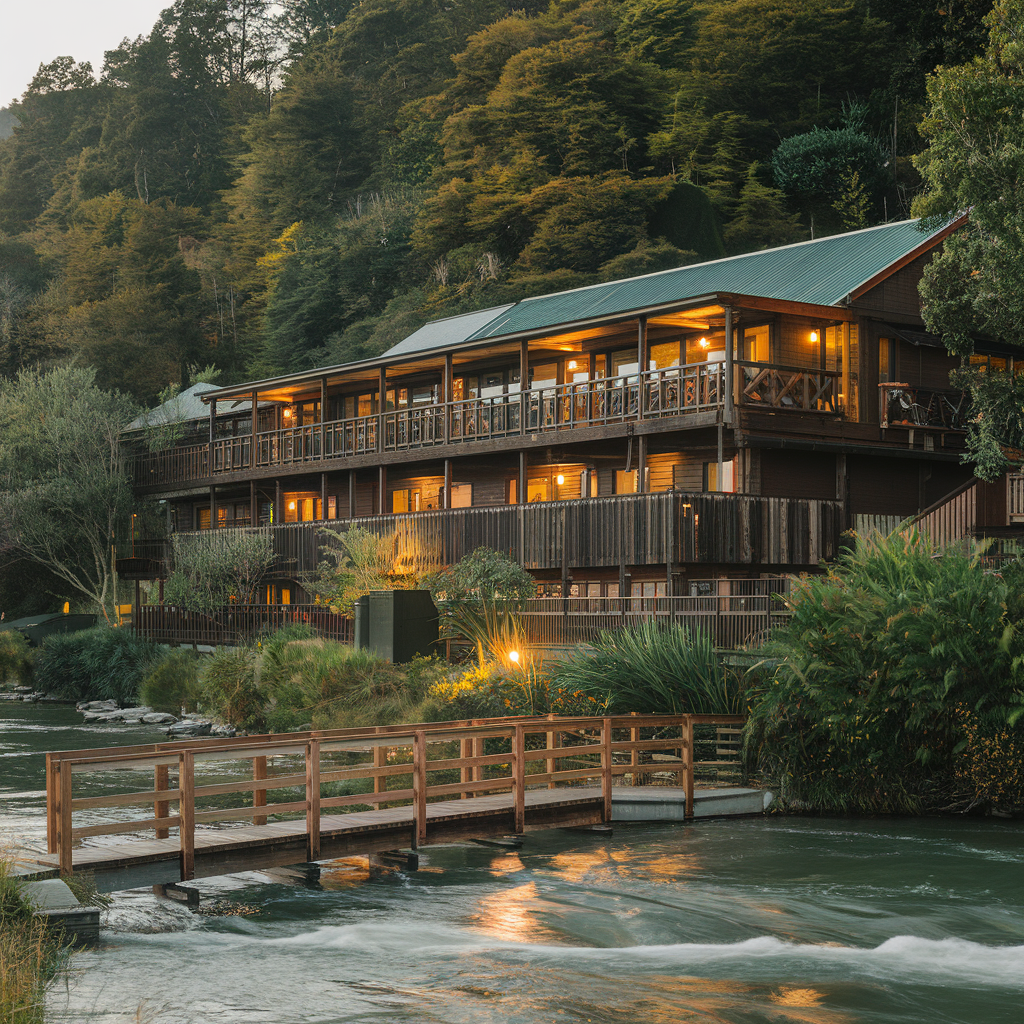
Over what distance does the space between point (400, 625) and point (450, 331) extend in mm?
20645

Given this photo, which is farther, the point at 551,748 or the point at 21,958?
the point at 551,748

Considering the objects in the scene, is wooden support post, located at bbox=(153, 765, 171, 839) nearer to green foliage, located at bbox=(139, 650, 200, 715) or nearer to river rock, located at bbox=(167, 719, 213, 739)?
river rock, located at bbox=(167, 719, 213, 739)

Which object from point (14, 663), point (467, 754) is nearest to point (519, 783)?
point (467, 754)

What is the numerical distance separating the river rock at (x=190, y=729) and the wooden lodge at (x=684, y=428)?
751 cm

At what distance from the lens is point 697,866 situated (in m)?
16.1

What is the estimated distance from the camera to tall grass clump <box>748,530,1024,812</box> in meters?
18.0

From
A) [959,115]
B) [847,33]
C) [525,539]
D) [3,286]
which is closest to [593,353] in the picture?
[525,539]

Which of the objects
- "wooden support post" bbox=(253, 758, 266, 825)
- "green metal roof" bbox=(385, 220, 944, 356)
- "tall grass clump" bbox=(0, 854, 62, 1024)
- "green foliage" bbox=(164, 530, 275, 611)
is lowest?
"tall grass clump" bbox=(0, 854, 62, 1024)

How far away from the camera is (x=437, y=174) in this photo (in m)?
75.6

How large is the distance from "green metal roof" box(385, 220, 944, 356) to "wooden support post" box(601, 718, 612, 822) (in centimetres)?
1452

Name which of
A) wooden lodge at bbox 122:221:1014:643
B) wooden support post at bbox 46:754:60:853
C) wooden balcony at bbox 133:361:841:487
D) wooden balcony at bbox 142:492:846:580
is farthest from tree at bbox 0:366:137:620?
wooden support post at bbox 46:754:60:853

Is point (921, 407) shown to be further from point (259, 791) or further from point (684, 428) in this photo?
point (259, 791)

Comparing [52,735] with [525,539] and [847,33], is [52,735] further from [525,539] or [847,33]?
[847,33]

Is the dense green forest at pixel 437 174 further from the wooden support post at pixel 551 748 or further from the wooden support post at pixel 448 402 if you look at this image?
the wooden support post at pixel 551 748
